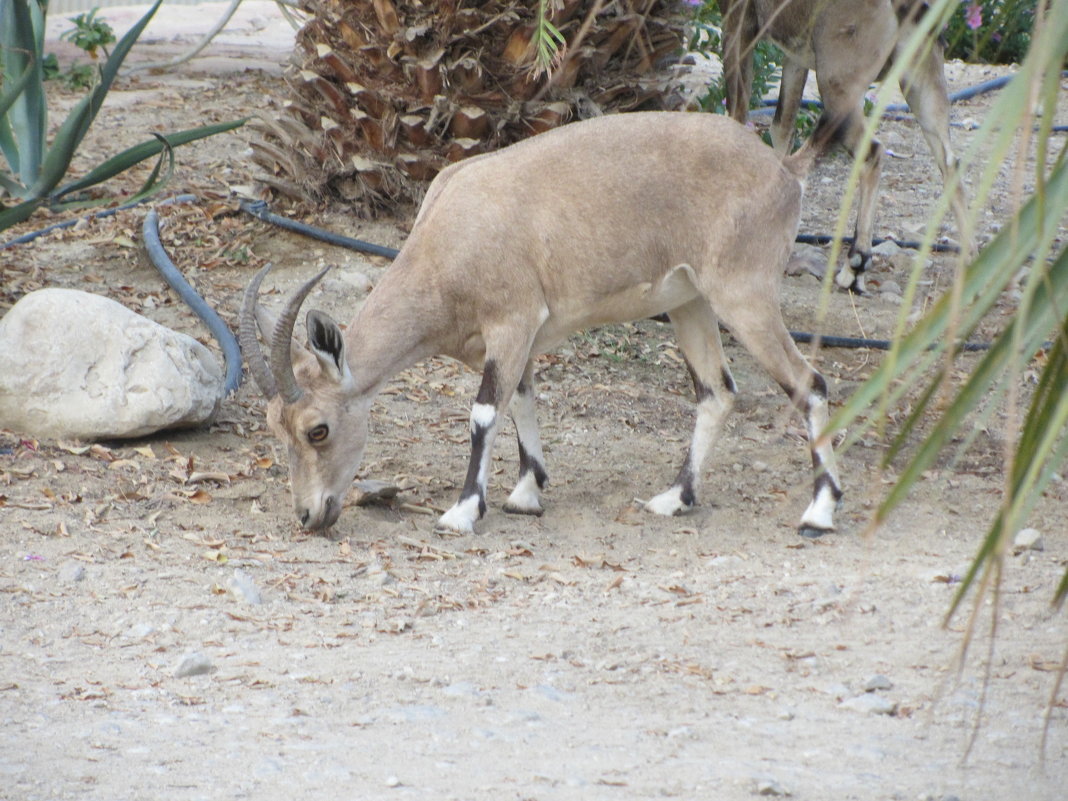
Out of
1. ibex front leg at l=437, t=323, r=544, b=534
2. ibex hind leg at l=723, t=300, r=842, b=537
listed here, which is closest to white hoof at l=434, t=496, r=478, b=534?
ibex front leg at l=437, t=323, r=544, b=534

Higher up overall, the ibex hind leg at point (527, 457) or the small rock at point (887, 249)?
the ibex hind leg at point (527, 457)

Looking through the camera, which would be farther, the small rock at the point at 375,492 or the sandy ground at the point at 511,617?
the small rock at the point at 375,492

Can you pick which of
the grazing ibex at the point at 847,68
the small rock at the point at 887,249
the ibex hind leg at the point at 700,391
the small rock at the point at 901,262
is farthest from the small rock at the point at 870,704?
the small rock at the point at 887,249

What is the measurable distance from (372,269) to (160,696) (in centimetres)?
453

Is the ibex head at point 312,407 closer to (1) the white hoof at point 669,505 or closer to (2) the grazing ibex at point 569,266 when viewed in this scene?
(2) the grazing ibex at point 569,266

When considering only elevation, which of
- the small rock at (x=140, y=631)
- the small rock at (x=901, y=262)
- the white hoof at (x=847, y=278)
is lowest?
the small rock at (x=901, y=262)

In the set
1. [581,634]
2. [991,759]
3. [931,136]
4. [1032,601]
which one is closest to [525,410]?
[581,634]

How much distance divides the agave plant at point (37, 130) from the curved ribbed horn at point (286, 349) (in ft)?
4.59

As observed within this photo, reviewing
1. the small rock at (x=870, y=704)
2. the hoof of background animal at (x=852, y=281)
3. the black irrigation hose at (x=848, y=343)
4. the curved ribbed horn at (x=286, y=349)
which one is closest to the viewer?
the small rock at (x=870, y=704)

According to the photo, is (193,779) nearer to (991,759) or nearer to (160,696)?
(160,696)

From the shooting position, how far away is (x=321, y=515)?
18.1ft

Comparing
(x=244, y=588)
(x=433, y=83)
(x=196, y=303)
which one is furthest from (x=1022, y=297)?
(x=433, y=83)

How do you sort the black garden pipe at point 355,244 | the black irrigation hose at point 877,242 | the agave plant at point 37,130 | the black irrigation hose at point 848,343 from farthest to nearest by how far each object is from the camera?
the black irrigation hose at point 877,242 → the black garden pipe at point 355,244 → the black irrigation hose at point 848,343 → the agave plant at point 37,130

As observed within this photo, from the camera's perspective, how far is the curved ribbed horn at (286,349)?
521 centimetres
